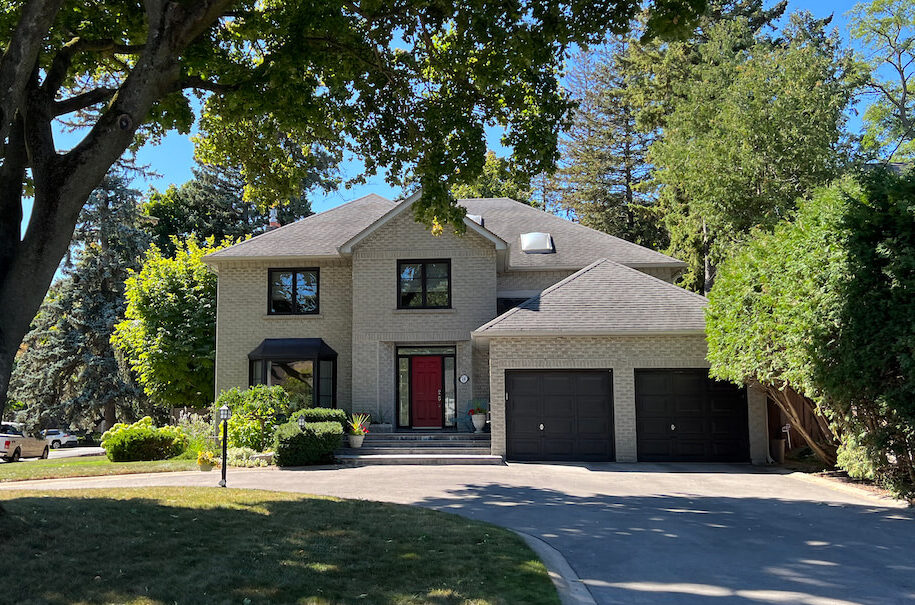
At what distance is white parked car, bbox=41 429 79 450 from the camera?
Result: 137 feet

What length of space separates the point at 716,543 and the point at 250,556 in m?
5.68

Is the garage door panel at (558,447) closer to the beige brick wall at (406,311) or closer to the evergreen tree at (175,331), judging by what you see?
the beige brick wall at (406,311)

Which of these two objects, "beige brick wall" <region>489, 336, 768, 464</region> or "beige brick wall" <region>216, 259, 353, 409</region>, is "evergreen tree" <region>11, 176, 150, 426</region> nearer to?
"beige brick wall" <region>216, 259, 353, 409</region>

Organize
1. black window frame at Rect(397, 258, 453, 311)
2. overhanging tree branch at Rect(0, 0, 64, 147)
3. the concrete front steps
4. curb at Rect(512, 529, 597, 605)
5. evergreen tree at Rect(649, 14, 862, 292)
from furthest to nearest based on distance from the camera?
evergreen tree at Rect(649, 14, 862, 292) < black window frame at Rect(397, 258, 453, 311) < the concrete front steps < overhanging tree branch at Rect(0, 0, 64, 147) < curb at Rect(512, 529, 597, 605)

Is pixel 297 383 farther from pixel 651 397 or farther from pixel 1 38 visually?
pixel 1 38

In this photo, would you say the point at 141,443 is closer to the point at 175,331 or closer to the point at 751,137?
the point at 175,331

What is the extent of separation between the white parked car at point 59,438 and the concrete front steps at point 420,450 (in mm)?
31423

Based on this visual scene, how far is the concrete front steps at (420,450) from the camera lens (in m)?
17.4

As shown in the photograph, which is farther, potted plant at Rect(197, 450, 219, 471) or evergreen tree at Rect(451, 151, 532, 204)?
potted plant at Rect(197, 450, 219, 471)

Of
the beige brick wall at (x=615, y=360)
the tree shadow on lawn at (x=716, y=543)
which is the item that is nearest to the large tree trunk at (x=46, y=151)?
the tree shadow on lawn at (x=716, y=543)

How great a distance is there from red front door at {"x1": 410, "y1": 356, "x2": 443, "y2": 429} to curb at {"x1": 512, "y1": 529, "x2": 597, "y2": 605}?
13.2m

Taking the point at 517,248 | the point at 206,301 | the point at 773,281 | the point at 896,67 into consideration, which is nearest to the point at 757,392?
the point at 773,281

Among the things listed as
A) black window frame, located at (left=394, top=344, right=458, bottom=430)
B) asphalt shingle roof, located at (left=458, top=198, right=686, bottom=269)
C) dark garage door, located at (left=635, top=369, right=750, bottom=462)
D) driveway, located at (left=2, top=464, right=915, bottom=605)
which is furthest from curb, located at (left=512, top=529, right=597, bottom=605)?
asphalt shingle roof, located at (left=458, top=198, right=686, bottom=269)

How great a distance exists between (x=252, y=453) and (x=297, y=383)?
14.3 feet
